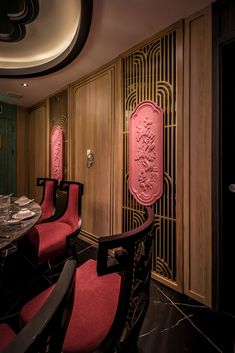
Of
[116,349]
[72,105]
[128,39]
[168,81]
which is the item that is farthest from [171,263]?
[72,105]

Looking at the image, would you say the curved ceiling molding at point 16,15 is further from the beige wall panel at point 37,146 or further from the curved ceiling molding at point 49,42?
the beige wall panel at point 37,146

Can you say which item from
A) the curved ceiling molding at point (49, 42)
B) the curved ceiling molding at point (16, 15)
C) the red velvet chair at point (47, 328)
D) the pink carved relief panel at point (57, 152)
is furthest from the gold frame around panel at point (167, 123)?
the pink carved relief panel at point (57, 152)

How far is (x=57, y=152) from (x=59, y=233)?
7.43 feet

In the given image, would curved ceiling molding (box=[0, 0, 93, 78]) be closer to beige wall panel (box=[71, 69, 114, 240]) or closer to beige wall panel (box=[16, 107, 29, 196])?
beige wall panel (box=[71, 69, 114, 240])

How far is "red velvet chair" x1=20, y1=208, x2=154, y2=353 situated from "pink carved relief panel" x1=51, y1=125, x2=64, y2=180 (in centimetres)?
319

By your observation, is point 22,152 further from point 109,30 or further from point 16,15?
point 109,30

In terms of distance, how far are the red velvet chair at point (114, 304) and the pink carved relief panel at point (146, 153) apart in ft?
4.24

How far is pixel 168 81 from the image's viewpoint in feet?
7.07

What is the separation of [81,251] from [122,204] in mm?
1009

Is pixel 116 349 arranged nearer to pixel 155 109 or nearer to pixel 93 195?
pixel 155 109

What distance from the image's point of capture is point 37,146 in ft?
16.6

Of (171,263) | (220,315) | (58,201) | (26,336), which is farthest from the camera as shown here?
(58,201)

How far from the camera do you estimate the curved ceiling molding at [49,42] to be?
2.20m

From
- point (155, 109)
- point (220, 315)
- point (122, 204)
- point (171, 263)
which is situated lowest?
point (220, 315)
